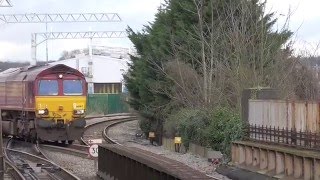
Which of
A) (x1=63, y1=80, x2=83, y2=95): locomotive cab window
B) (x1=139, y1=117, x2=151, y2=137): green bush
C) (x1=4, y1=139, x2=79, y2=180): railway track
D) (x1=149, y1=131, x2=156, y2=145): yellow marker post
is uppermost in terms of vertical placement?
(x1=63, y1=80, x2=83, y2=95): locomotive cab window

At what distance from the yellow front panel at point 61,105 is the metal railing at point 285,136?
11.7m

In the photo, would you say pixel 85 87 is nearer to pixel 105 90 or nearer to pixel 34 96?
pixel 34 96

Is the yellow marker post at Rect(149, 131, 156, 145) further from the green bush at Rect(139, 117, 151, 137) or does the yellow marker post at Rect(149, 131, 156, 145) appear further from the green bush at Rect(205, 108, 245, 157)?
the green bush at Rect(205, 108, 245, 157)

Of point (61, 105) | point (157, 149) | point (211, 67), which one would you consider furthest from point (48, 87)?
point (211, 67)

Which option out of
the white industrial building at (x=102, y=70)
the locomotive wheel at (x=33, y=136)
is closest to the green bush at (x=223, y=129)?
the locomotive wheel at (x=33, y=136)

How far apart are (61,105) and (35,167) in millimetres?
7674

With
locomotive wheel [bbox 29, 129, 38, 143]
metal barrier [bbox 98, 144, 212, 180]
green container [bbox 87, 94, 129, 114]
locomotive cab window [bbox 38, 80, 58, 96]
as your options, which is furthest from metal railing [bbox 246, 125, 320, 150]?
green container [bbox 87, 94, 129, 114]

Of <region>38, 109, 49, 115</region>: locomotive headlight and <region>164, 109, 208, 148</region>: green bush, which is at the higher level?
<region>38, 109, 49, 115</region>: locomotive headlight

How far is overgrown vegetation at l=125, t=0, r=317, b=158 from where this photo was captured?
69.9 ft

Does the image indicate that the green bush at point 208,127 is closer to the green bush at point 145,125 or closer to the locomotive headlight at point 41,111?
the green bush at point 145,125

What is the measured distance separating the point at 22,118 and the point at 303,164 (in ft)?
58.3

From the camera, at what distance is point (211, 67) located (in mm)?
24391

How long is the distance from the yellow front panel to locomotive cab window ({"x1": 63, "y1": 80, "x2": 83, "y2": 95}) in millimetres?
273

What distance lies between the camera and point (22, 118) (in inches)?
1061
